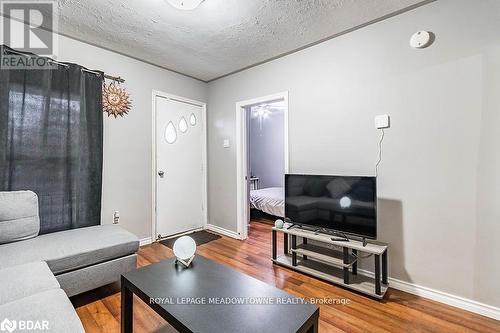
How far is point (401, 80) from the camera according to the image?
218 centimetres

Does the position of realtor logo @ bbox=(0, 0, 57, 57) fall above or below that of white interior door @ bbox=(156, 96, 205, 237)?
above

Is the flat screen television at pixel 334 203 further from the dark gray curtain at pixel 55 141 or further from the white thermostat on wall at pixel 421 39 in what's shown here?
the dark gray curtain at pixel 55 141

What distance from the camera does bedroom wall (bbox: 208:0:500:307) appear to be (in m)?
1.82

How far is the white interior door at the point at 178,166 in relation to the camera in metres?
3.47

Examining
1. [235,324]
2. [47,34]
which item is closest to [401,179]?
[235,324]

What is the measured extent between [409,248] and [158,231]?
305 cm

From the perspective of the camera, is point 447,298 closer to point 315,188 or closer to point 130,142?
point 315,188

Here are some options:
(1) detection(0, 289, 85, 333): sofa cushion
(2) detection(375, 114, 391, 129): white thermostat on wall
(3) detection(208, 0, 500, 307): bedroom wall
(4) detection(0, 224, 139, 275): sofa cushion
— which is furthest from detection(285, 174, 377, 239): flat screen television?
(1) detection(0, 289, 85, 333): sofa cushion

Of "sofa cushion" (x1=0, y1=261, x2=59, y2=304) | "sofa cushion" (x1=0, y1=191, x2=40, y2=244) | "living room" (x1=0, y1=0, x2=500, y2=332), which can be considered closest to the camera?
"sofa cushion" (x1=0, y1=261, x2=59, y2=304)

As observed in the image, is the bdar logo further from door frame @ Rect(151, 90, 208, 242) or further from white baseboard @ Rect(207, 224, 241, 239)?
white baseboard @ Rect(207, 224, 241, 239)

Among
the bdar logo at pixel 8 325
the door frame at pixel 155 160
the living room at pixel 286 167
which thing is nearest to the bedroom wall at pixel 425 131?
the living room at pixel 286 167

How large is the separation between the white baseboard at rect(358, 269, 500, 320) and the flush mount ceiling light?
9.90 ft

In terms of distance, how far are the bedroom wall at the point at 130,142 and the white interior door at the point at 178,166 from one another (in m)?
0.17

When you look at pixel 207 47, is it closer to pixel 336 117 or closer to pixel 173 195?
pixel 336 117
